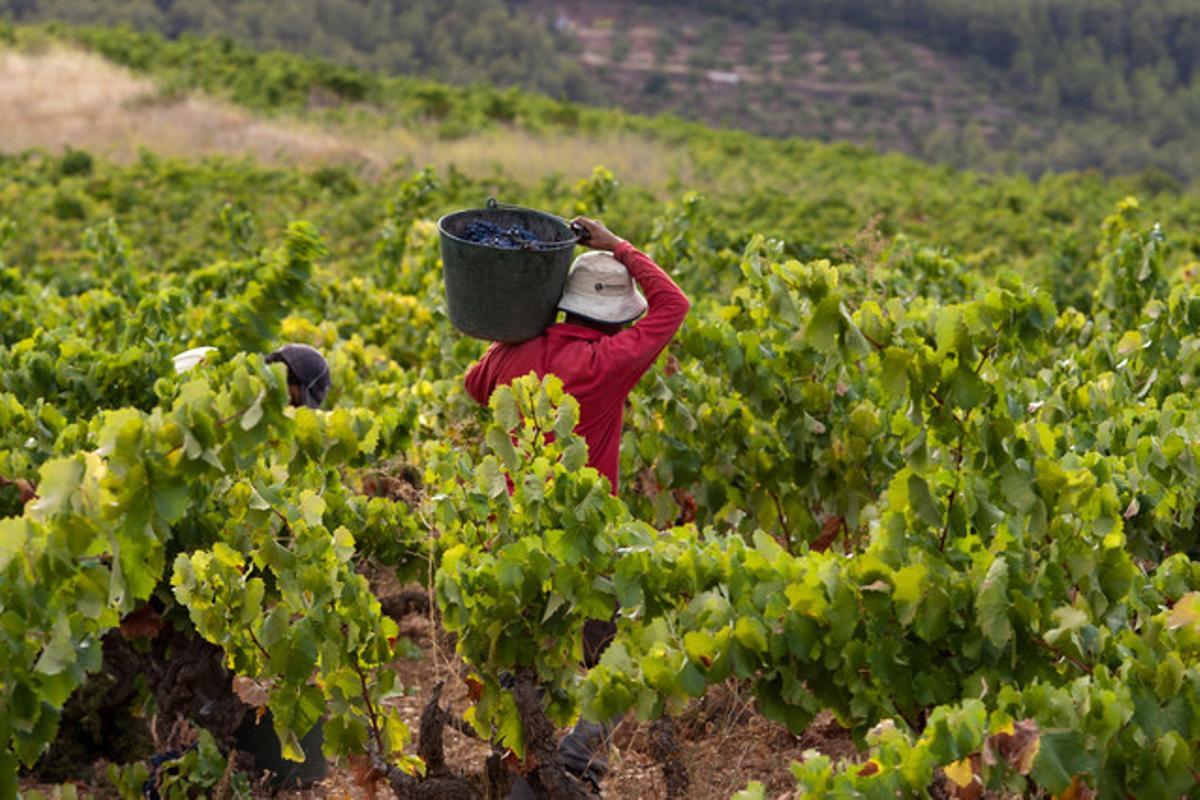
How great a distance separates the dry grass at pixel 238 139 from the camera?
80.7ft

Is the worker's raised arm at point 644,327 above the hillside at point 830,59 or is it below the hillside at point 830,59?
above

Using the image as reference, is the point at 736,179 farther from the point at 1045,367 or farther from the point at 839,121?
the point at 839,121

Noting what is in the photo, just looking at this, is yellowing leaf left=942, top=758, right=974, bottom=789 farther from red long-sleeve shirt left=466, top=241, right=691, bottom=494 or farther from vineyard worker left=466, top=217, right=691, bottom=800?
red long-sleeve shirt left=466, top=241, right=691, bottom=494

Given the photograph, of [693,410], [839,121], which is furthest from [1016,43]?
[693,410]

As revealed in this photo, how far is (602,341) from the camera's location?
4699mm

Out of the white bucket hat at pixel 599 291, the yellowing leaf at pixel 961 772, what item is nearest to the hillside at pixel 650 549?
the yellowing leaf at pixel 961 772

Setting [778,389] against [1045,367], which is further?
[1045,367]

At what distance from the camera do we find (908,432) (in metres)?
4.49

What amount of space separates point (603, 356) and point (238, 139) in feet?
73.1

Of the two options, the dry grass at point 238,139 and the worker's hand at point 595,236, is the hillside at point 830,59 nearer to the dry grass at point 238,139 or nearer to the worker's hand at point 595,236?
the dry grass at point 238,139

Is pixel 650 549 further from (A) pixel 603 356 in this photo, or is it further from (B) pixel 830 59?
(B) pixel 830 59

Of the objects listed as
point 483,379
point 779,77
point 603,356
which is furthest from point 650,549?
point 779,77

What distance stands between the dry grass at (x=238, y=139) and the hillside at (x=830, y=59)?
2014 centimetres

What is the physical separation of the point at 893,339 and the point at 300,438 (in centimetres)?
148
